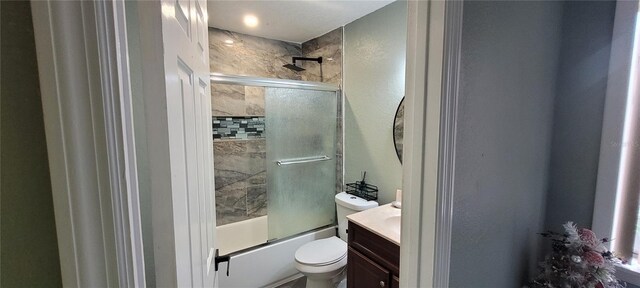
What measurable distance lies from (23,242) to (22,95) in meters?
0.21

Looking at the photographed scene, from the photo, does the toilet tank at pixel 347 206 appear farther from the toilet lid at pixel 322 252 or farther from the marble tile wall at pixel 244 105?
the marble tile wall at pixel 244 105

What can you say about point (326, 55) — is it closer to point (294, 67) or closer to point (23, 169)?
point (294, 67)

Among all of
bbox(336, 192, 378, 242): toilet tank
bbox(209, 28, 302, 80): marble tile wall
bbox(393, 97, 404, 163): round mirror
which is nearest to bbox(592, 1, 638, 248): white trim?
bbox(393, 97, 404, 163): round mirror

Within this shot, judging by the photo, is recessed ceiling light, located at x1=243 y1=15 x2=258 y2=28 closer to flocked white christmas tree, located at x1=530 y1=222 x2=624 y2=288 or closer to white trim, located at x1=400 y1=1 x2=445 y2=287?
white trim, located at x1=400 y1=1 x2=445 y2=287

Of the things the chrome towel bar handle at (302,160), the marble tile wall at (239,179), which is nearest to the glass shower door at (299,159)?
the chrome towel bar handle at (302,160)

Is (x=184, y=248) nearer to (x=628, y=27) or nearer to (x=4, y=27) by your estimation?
(x=4, y=27)

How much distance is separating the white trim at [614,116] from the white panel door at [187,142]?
5.02 ft

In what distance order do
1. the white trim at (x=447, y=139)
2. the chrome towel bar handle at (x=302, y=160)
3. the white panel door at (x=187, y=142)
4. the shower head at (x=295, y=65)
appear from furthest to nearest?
1. the shower head at (x=295, y=65)
2. the chrome towel bar handle at (x=302, y=160)
3. the white trim at (x=447, y=139)
4. the white panel door at (x=187, y=142)

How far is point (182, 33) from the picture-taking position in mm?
613

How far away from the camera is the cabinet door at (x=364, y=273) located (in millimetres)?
1423

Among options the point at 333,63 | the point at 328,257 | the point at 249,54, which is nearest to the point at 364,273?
the point at 328,257

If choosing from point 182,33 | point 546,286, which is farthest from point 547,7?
point 182,33

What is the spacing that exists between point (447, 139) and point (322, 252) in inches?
62.4

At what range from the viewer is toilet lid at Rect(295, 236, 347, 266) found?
1.87 meters
